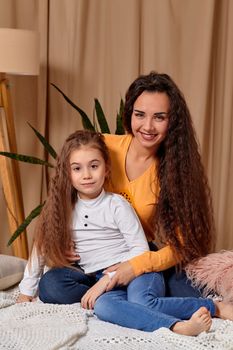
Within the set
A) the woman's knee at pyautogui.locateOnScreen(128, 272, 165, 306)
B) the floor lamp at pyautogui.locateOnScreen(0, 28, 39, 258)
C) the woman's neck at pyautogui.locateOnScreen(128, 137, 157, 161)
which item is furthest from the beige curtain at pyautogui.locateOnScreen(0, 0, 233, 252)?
the woman's knee at pyautogui.locateOnScreen(128, 272, 165, 306)

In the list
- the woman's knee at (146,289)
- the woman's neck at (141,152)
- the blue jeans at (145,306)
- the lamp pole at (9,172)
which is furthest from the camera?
the lamp pole at (9,172)

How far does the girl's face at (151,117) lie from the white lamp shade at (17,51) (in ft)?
2.75

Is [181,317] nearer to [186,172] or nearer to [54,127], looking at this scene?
[186,172]

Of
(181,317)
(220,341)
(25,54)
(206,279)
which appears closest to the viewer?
(220,341)

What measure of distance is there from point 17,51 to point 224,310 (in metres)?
1.45

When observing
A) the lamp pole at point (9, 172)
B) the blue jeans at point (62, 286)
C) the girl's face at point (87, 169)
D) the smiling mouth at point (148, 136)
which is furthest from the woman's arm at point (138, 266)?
the lamp pole at point (9, 172)

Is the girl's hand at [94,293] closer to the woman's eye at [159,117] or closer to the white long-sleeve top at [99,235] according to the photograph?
the white long-sleeve top at [99,235]

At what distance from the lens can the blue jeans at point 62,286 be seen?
193cm

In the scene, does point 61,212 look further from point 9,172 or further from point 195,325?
point 9,172

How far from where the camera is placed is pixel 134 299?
1.81m

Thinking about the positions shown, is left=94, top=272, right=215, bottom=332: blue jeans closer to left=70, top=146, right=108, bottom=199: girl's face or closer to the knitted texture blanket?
the knitted texture blanket

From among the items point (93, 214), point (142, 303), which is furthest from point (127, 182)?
point (142, 303)

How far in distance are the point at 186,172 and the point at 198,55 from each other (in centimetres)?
131

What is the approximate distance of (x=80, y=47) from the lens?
3.24m
